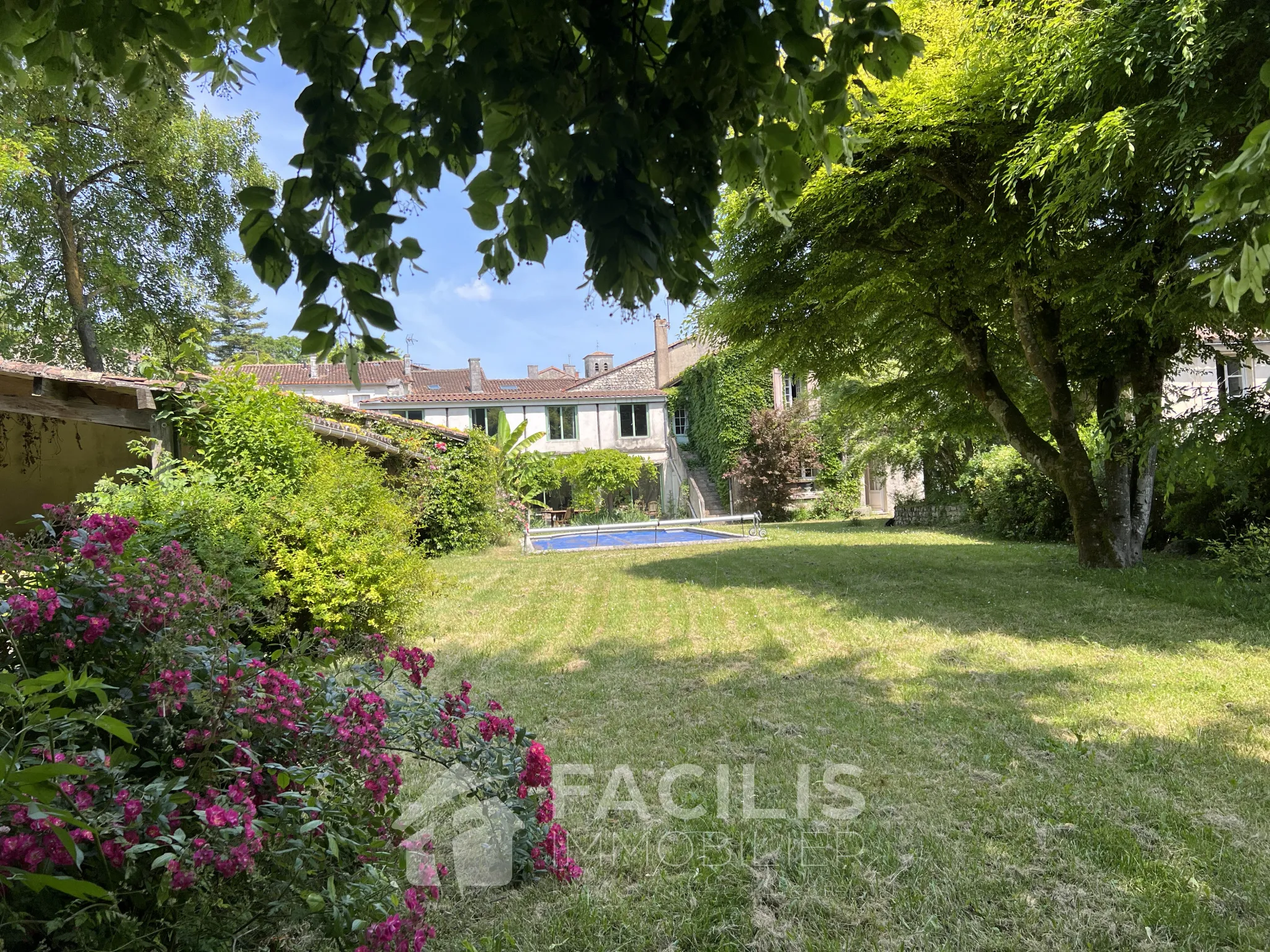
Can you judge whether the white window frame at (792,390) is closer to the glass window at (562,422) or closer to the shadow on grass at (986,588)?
the glass window at (562,422)

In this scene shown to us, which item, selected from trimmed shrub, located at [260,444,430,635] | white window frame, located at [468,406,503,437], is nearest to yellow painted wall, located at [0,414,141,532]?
trimmed shrub, located at [260,444,430,635]

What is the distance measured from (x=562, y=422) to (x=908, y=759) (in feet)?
94.5

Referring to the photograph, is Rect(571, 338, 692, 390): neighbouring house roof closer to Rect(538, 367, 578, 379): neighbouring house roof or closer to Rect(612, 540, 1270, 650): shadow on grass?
Rect(538, 367, 578, 379): neighbouring house roof

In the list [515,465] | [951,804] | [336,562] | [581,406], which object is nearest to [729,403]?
[581,406]

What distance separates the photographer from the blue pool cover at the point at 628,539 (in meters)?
19.0

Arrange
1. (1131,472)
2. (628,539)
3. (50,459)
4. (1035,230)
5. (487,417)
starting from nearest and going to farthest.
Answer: (1035,230) → (1131,472) → (50,459) → (628,539) → (487,417)

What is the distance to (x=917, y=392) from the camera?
13430 mm

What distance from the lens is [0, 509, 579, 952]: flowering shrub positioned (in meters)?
1.68

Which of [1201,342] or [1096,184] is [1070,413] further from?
[1096,184]

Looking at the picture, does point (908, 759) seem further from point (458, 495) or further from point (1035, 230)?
point (458, 495)

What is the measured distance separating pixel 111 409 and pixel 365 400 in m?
24.6

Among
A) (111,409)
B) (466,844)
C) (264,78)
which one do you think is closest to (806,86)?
(264,78)

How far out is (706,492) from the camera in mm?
29953

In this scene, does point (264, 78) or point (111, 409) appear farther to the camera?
point (111, 409)
